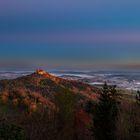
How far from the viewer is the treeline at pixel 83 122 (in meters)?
38.2

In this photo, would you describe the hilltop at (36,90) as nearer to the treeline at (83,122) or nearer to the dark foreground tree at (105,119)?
the treeline at (83,122)

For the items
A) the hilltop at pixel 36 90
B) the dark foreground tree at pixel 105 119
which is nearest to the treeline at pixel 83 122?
the dark foreground tree at pixel 105 119

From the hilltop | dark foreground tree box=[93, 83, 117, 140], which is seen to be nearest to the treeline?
dark foreground tree box=[93, 83, 117, 140]

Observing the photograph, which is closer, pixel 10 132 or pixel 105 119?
pixel 10 132

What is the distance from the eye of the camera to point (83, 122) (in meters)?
46.7

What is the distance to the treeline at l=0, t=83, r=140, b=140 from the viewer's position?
3819 centimetres

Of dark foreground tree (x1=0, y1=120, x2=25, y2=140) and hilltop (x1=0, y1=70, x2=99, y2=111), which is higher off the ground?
hilltop (x1=0, y1=70, x2=99, y2=111)

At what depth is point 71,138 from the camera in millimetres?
44938

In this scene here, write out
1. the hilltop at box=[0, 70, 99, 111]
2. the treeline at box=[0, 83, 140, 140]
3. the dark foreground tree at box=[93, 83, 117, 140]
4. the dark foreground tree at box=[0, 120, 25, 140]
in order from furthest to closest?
1. the hilltop at box=[0, 70, 99, 111]
2. the dark foreground tree at box=[93, 83, 117, 140]
3. the treeline at box=[0, 83, 140, 140]
4. the dark foreground tree at box=[0, 120, 25, 140]

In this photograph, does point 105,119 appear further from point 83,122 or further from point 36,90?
point 36,90

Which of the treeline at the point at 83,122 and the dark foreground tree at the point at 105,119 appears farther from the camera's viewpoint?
the dark foreground tree at the point at 105,119

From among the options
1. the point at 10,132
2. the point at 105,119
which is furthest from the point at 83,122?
the point at 10,132

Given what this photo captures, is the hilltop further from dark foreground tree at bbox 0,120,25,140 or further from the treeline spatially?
dark foreground tree at bbox 0,120,25,140

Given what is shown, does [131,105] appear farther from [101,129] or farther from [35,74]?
[35,74]
